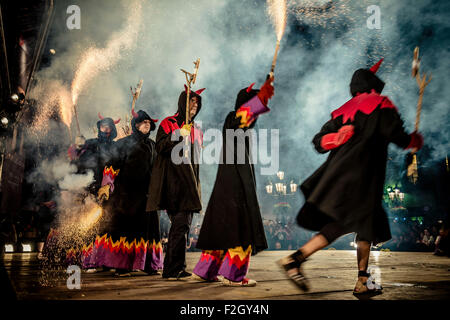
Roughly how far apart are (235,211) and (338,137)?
124cm

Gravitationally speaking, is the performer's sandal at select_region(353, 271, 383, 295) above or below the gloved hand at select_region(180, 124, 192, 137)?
below

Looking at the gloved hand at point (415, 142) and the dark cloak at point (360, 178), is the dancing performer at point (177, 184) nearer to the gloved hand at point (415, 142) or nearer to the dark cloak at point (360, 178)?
the dark cloak at point (360, 178)

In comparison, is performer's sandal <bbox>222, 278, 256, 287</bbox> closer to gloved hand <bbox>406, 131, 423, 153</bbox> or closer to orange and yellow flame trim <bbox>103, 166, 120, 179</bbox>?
gloved hand <bbox>406, 131, 423, 153</bbox>

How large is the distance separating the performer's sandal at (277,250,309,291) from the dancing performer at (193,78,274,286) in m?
0.67

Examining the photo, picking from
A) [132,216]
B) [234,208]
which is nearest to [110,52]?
[132,216]

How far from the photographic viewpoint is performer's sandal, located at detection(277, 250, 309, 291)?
2.37 metres

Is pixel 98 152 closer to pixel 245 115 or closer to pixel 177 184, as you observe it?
pixel 177 184

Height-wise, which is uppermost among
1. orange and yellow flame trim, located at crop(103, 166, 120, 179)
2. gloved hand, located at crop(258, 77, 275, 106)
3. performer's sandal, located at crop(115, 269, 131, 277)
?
gloved hand, located at crop(258, 77, 275, 106)

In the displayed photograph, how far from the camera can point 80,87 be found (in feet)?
28.9

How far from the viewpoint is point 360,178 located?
8.13ft

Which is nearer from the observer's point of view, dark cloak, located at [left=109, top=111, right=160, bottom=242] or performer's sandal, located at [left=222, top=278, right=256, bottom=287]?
performer's sandal, located at [left=222, top=278, right=256, bottom=287]

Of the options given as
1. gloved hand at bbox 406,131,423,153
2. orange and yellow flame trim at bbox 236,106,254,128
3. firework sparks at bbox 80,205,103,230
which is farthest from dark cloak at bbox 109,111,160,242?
gloved hand at bbox 406,131,423,153
